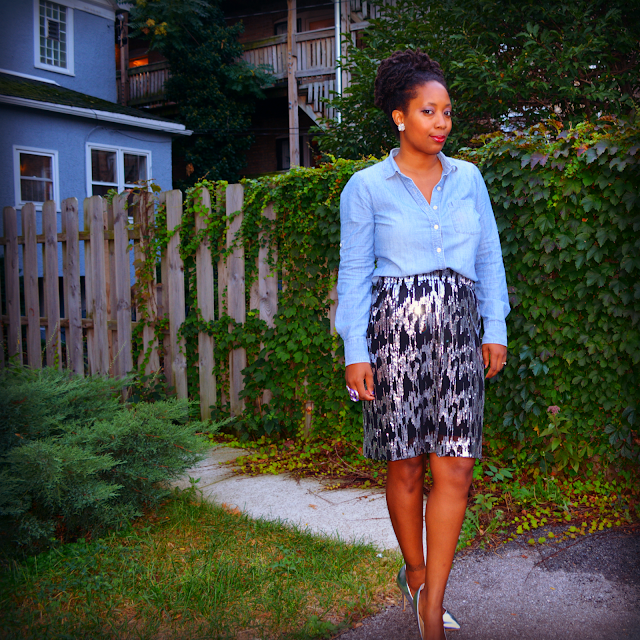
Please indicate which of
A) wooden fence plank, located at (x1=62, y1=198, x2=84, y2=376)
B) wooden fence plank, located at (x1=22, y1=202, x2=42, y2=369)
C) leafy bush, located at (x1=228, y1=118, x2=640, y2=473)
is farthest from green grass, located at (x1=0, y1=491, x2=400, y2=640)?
wooden fence plank, located at (x1=22, y1=202, x2=42, y2=369)

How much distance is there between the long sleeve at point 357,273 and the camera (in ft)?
7.33

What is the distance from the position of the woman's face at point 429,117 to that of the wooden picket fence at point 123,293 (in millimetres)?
2188

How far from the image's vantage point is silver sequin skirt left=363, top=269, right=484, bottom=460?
219 centimetres

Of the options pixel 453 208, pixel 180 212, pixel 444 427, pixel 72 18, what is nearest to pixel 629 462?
pixel 444 427

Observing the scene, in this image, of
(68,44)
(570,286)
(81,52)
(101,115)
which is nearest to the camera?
(570,286)

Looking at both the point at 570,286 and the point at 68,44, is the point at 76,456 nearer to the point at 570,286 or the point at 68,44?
the point at 570,286

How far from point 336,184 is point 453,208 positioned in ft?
6.34

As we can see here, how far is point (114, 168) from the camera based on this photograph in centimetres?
1470

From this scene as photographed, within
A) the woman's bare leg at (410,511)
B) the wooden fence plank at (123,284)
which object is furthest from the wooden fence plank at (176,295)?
the woman's bare leg at (410,511)

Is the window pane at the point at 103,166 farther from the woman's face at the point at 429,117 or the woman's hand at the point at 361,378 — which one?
the woman's hand at the point at 361,378

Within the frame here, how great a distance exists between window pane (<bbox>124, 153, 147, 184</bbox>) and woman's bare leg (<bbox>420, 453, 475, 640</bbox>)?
14.3 meters

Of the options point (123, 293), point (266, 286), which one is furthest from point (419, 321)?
point (123, 293)

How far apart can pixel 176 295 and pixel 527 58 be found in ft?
12.9

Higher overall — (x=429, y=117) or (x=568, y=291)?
(x=429, y=117)
